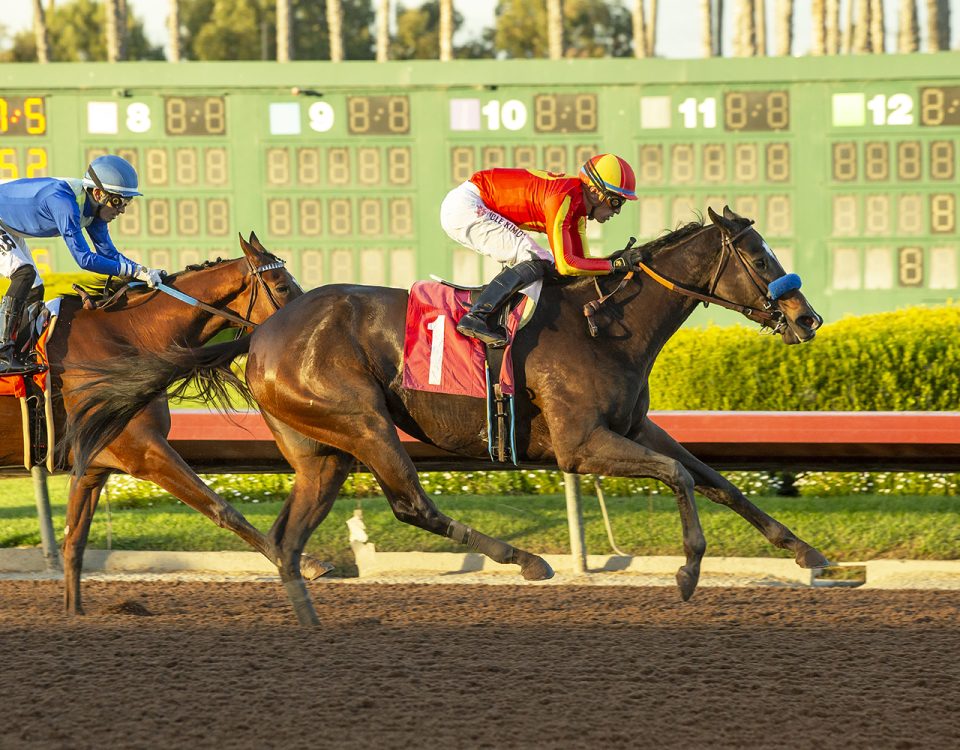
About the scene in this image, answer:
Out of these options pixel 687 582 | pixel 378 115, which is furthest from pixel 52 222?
pixel 378 115

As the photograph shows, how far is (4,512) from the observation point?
777cm

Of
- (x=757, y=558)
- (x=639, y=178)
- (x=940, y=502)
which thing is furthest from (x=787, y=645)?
(x=639, y=178)

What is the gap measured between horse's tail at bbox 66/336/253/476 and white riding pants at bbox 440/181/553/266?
90 centimetres

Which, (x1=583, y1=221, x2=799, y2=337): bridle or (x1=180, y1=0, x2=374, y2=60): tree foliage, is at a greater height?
(x1=180, y1=0, x2=374, y2=60): tree foliage

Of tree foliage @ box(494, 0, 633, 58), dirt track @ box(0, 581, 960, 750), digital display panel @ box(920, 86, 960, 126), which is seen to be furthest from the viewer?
tree foliage @ box(494, 0, 633, 58)

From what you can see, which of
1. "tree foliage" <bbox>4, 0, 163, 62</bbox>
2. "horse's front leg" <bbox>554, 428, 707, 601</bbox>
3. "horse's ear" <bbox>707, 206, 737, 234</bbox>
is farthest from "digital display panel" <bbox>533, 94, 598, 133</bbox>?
"tree foliage" <bbox>4, 0, 163, 62</bbox>

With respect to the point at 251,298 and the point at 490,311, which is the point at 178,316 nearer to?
the point at 251,298

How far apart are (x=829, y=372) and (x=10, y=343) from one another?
516 centimetres

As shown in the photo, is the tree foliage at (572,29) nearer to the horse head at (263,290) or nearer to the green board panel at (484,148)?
the green board panel at (484,148)

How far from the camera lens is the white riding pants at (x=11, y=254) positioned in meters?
5.52

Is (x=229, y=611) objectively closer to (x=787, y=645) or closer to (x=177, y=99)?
(x=787, y=645)

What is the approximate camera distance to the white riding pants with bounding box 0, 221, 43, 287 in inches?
217

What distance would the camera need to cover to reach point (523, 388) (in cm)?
491

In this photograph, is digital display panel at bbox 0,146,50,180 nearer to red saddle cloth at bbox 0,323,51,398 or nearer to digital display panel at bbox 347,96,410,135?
digital display panel at bbox 347,96,410,135
